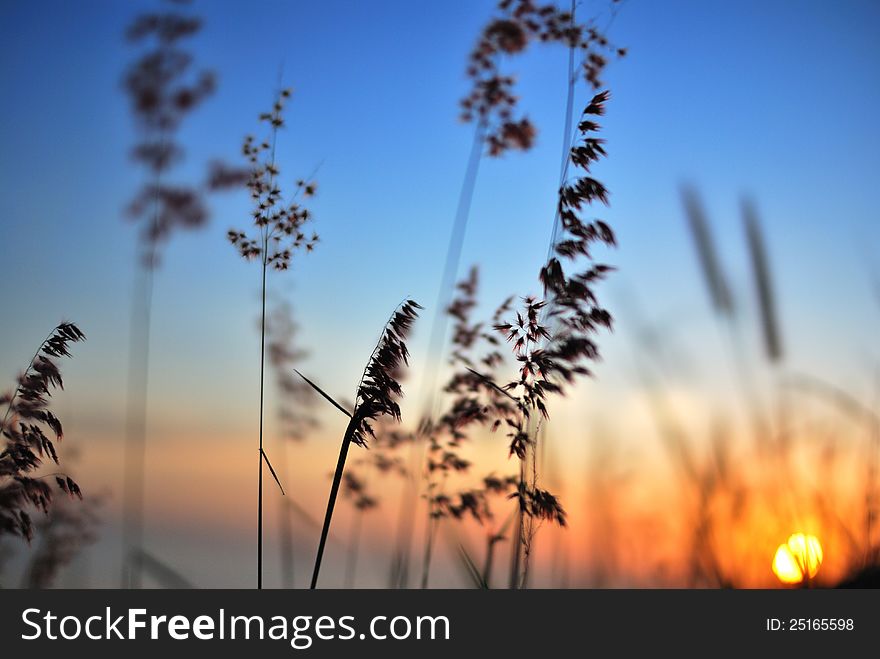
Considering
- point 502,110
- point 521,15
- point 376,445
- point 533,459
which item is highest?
point 521,15

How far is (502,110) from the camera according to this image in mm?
3561

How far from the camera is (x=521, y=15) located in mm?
3543
